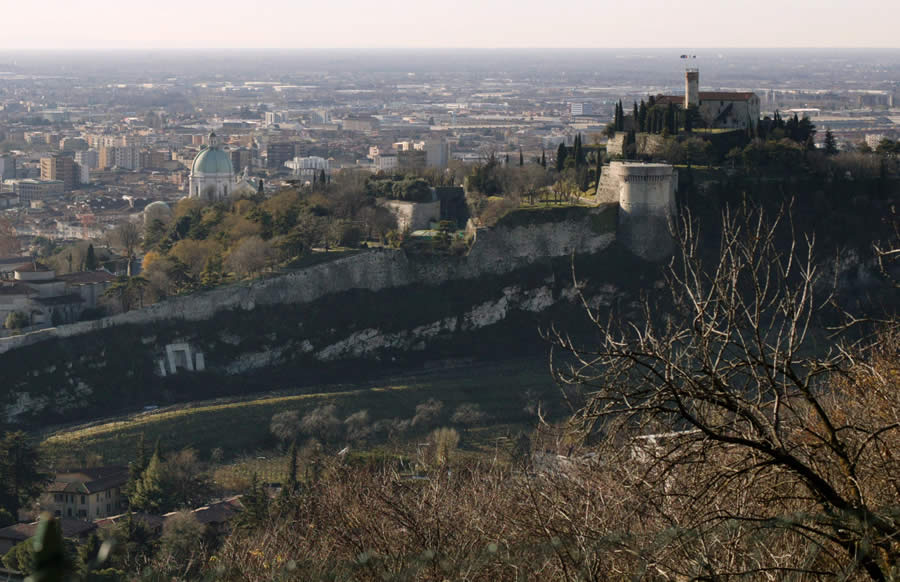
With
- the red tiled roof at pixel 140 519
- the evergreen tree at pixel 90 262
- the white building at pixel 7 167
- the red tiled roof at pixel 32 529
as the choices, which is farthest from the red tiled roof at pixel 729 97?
the white building at pixel 7 167

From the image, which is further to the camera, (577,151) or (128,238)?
(128,238)

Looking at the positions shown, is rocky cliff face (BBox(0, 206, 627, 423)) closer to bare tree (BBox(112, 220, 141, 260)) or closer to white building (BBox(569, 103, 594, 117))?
bare tree (BBox(112, 220, 141, 260))

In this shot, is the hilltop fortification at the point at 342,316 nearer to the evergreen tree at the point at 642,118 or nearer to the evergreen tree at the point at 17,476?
the evergreen tree at the point at 642,118

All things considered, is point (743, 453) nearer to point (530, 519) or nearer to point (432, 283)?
point (530, 519)

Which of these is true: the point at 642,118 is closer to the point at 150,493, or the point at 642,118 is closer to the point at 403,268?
the point at 403,268

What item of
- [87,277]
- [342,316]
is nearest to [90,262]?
[87,277]

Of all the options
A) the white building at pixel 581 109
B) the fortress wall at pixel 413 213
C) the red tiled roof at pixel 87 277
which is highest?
the fortress wall at pixel 413 213
